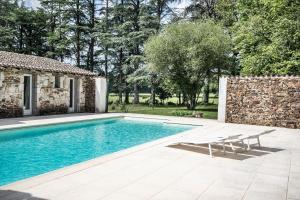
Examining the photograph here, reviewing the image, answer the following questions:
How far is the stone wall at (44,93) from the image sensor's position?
18172mm

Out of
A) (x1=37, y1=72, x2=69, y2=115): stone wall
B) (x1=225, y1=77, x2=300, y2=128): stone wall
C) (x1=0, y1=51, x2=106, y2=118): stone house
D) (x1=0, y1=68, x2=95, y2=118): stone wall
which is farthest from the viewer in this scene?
(x1=37, y1=72, x2=69, y2=115): stone wall

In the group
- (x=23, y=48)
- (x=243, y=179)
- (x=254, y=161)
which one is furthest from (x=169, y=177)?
(x=23, y=48)

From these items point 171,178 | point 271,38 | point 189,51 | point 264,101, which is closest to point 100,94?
point 189,51

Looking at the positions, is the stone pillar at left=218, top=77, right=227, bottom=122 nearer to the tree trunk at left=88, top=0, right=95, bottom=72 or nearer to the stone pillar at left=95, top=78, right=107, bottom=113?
the stone pillar at left=95, top=78, right=107, bottom=113

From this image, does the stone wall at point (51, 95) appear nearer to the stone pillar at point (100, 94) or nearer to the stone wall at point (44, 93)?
the stone wall at point (44, 93)

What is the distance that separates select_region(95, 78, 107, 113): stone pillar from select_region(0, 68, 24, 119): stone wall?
578 centimetres

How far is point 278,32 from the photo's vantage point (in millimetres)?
24047

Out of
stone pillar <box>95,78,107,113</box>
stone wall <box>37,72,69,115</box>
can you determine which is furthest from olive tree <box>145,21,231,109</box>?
stone wall <box>37,72,69,115</box>

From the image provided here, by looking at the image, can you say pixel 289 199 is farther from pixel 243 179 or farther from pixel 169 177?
pixel 169 177

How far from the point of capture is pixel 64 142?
42.0 ft

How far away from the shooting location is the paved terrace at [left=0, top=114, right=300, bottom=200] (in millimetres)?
5457

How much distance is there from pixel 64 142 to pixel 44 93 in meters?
8.87

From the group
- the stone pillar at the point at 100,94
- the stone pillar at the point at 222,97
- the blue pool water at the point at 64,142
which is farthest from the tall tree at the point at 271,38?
the stone pillar at the point at 100,94

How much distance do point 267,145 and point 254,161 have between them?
2865 millimetres
